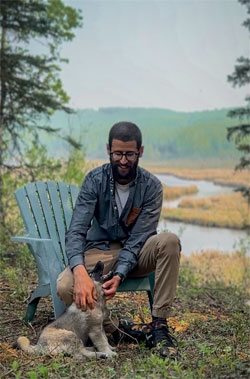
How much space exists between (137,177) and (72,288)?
800 mm

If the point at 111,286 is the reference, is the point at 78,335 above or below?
below

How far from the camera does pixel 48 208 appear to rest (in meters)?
Result: 4.37

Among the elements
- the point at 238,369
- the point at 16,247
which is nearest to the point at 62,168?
the point at 16,247

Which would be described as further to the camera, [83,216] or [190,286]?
[190,286]

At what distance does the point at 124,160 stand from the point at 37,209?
104cm

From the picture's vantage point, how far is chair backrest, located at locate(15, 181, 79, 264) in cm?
422

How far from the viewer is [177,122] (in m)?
15.2

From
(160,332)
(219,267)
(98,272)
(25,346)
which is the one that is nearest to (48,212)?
(98,272)

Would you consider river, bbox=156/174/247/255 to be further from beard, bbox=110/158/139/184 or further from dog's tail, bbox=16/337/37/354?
dog's tail, bbox=16/337/37/354

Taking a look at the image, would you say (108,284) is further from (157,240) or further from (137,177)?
(137,177)

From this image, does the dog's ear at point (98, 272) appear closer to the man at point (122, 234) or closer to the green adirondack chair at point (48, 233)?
the man at point (122, 234)

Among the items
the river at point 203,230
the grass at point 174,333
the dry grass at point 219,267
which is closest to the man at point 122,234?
the grass at point 174,333

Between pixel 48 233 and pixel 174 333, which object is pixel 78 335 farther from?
pixel 48 233

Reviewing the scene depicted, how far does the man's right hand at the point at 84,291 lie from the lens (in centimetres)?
324
